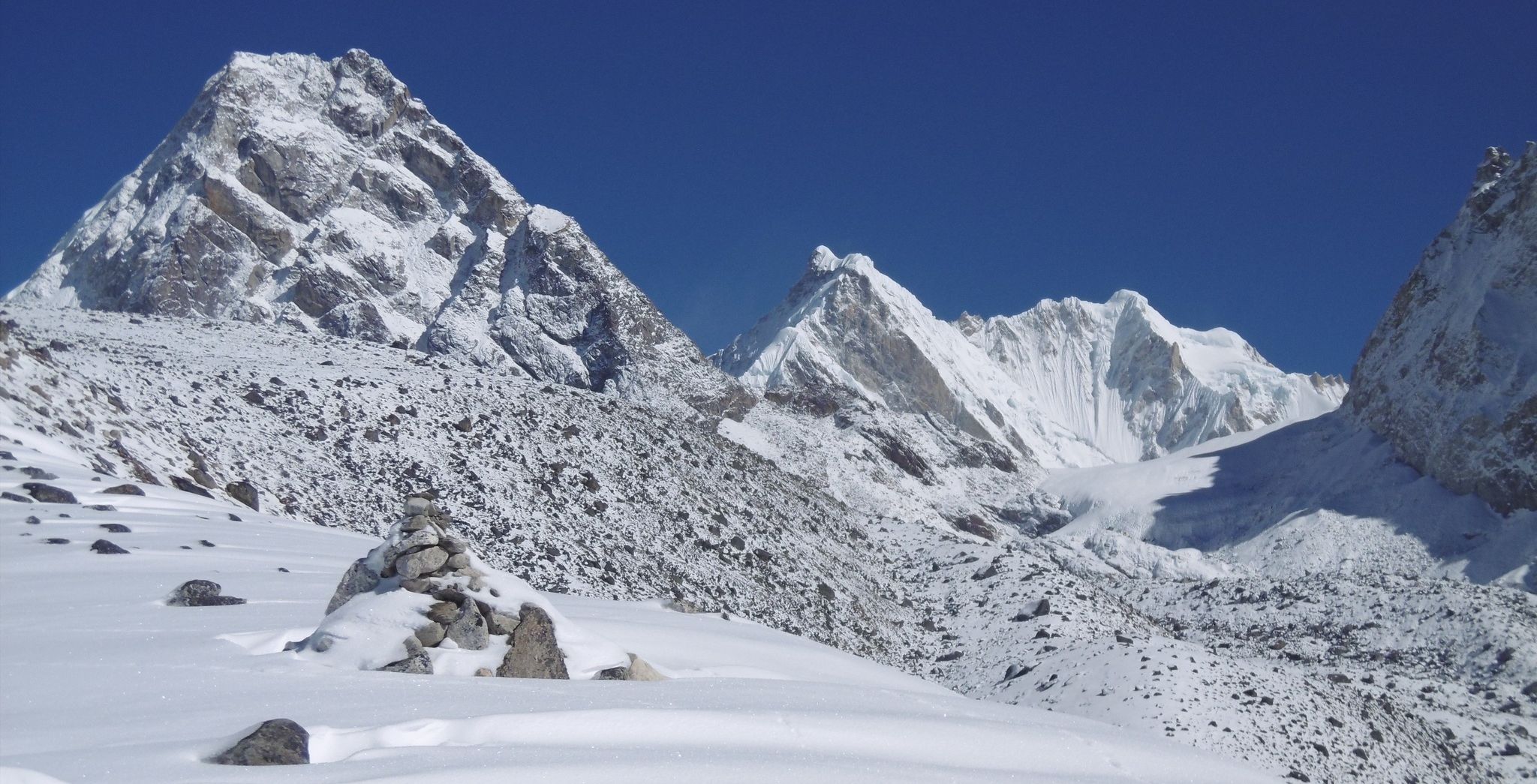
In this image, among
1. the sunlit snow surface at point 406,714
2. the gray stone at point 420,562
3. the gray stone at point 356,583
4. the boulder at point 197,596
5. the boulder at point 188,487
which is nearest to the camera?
the sunlit snow surface at point 406,714

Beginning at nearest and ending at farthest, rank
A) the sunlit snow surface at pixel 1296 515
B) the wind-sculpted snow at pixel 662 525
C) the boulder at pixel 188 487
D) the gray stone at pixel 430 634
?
the gray stone at pixel 430 634 < the boulder at pixel 188 487 < the wind-sculpted snow at pixel 662 525 < the sunlit snow surface at pixel 1296 515

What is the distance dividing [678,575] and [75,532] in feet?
65.7

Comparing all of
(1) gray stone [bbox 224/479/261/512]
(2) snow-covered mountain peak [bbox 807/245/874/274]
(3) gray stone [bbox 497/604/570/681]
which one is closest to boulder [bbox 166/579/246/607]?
(3) gray stone [bbox 497/604/570/681]

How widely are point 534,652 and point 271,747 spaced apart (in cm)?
392

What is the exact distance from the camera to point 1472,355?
6328 cm

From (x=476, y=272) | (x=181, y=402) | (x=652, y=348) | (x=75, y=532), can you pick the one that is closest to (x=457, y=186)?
(x=476, y=272)

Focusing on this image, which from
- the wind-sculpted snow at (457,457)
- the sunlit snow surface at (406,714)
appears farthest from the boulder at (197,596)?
the wind-sculpted snow at (457,457)

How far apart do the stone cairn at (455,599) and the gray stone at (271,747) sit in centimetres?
311

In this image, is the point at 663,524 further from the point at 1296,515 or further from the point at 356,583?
the point at 1296,515

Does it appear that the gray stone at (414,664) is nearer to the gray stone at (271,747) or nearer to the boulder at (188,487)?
the gray stone at (271,747)

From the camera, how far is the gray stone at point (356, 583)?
1064cm

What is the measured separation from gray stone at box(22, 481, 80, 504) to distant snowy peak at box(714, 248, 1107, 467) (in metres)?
122

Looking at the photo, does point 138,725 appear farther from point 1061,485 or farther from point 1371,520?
point 1061,485

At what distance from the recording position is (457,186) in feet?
413
